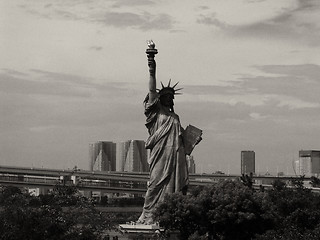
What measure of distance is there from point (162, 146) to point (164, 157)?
22.9 inches

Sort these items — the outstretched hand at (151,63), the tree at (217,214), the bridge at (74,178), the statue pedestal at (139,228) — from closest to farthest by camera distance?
the tree at (217,214) → the statue pedestal at (139,228) → the outstretched hand at (151,63) → the bridge at (74,178)

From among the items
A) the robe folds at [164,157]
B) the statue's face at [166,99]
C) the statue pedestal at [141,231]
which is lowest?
the statue pedestal at [141,231]

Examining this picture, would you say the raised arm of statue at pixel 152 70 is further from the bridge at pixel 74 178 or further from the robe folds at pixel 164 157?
the bridge at pixel 74 178

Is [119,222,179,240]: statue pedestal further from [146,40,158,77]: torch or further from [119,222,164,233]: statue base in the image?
[146,40,158,77]: torch

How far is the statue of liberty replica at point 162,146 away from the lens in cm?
4166

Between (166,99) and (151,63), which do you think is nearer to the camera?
(151,63)

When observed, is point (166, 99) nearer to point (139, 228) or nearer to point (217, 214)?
point (139, 228)

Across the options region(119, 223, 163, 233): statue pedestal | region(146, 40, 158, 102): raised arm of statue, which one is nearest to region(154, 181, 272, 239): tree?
region(119, 223, 163, 233): statue pedestal

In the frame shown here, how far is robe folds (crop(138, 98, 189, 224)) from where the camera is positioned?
41750 millimetres

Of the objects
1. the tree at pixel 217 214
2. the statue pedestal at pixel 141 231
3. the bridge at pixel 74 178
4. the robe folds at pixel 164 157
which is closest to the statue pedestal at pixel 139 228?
the statue pedestal at pixel 141 231

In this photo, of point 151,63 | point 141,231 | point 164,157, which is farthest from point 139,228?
point 151,63

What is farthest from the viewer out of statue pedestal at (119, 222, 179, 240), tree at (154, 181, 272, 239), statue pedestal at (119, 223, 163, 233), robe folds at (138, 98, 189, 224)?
robe folds at (138, 98, 189, 224)

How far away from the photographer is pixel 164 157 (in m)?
42.0

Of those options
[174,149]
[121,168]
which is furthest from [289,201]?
[121,168]
